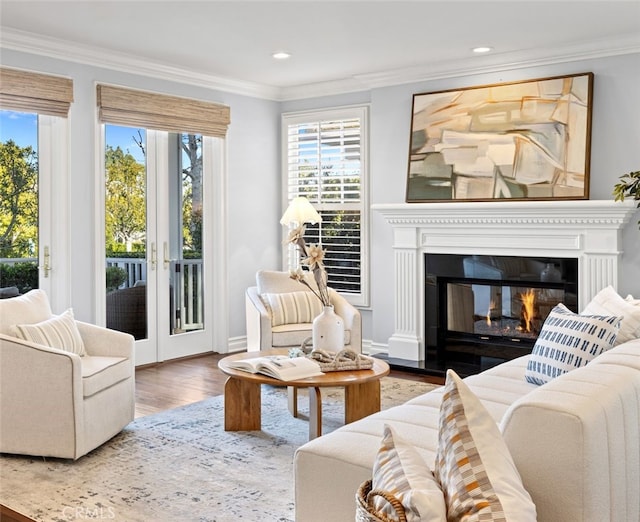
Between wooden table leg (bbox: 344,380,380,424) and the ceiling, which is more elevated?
the ceiling

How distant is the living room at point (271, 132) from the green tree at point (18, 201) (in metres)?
0.20

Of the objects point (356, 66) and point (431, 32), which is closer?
point (431, 32)

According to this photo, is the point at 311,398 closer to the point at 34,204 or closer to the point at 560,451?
the point at 560,451

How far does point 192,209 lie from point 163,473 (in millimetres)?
3285

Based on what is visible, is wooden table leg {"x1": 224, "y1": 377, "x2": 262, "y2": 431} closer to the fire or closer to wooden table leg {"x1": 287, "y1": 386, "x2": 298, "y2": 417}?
wooden table leg {"x1": 287, "y1": 386, "x2": 298, "y2": 417}

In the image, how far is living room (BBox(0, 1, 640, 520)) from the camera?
5012 mm

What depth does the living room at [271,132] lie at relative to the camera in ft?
16.4

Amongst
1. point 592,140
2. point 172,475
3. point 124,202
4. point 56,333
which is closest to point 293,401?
point 172,475

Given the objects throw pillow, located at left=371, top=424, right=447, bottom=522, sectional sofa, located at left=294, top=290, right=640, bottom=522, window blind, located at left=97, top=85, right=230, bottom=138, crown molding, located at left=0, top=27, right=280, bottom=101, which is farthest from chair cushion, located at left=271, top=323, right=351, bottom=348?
throw pillow, located at left=371, top=424, right=447, bottom=522

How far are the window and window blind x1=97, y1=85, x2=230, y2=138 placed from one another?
0.81 meters

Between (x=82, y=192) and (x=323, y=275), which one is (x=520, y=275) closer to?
(x=323, y=275)

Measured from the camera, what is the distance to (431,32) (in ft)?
15.9

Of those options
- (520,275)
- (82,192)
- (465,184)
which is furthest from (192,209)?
(520,275)

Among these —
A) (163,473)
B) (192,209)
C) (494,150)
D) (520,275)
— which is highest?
(494,150)
